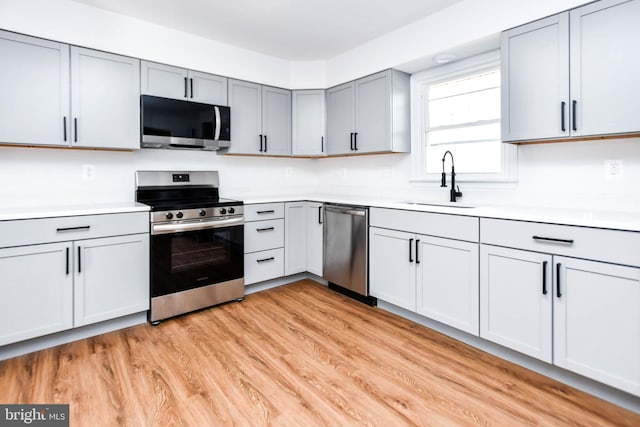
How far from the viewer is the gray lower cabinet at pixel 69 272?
2166mm

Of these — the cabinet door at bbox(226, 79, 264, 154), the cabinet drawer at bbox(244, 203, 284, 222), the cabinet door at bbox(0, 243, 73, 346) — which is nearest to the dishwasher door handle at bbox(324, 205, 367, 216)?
the cabinet drawer at bbox(244, 203, 284, 222)

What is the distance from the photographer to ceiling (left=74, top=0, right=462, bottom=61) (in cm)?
266

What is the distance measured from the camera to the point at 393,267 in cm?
286

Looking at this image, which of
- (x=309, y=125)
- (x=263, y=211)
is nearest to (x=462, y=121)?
(x=309, y=125)

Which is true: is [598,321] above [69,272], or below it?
below

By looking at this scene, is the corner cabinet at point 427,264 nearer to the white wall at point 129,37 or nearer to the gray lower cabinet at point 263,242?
the gray lower cabinet at point 263,242

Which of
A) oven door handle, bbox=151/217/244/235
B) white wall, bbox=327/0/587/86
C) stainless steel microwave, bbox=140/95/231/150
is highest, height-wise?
white wall, bbox=327/0/587/86

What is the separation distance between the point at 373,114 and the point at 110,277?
8.67 ft

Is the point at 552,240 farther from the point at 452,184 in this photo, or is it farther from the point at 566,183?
the point at 452,184

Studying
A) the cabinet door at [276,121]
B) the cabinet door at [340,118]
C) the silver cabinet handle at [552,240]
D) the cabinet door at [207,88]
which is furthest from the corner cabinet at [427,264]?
the cabinet door at [207,88]

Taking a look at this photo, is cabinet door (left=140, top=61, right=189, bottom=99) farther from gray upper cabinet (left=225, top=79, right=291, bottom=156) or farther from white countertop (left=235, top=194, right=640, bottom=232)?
white countertop (left=235, top=194, right=640, bottom=232)

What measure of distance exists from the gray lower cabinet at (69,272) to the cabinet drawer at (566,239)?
252cm

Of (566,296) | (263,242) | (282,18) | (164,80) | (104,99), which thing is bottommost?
(566,296)

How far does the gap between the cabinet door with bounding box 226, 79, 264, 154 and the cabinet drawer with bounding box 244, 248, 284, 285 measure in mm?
1076
